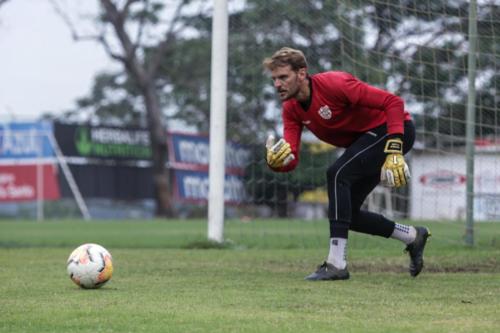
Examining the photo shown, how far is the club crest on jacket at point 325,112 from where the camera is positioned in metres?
7.64

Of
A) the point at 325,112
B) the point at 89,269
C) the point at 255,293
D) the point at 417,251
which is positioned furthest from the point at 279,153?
the point at 89,269

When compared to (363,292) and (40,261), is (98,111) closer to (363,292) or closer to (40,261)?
(40,261)

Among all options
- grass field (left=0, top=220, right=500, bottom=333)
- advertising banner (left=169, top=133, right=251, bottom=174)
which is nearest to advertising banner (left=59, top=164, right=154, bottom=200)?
advertising banner (left=169, top=133, right=251, bottom=174)

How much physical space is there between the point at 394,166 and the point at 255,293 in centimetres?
149

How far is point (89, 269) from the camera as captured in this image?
7000 millimetres

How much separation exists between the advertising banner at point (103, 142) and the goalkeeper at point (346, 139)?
21639mm

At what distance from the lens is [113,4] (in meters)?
32.3

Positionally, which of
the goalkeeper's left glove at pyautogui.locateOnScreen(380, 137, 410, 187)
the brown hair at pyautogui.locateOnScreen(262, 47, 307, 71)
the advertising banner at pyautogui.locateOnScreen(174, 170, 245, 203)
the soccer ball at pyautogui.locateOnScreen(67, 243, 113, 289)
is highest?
the brown hair at pyautogui.locateOnScreen(262, 47, 307, 71)

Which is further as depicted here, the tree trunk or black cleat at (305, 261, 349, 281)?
the tree trunk

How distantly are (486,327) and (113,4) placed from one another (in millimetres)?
28344

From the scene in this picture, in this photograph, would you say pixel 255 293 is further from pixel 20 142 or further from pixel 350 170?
pixel 20 142

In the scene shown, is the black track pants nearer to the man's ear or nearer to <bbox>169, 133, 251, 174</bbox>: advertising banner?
the man's ear

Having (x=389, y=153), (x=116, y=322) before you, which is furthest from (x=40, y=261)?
(x=116, y=322)

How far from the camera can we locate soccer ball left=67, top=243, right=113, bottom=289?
7000 millimetres
